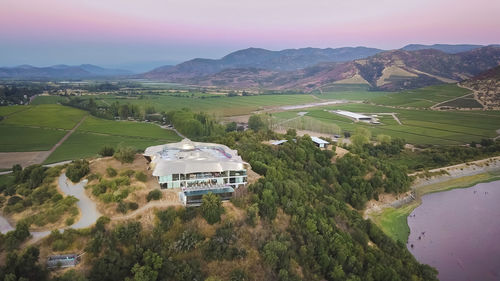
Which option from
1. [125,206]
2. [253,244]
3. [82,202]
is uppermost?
[125,206]

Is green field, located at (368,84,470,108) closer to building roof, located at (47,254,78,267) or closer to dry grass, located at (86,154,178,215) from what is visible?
dry grass, located at (86,154,178,215)

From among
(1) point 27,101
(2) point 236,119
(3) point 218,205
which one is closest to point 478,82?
(2) point 236,119

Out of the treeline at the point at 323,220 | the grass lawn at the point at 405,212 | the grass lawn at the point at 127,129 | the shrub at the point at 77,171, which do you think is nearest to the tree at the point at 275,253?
the treeline at the point at 323,220

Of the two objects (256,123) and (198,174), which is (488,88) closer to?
(256,123)

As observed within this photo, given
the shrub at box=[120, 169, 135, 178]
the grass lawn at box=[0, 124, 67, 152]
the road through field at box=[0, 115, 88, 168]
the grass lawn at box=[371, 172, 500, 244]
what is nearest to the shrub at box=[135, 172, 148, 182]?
the shrub at box=[120, 169, 135, 178]

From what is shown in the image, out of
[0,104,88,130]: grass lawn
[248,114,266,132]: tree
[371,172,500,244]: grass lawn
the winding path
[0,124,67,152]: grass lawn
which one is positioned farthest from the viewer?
[248,114,266,132]: tree

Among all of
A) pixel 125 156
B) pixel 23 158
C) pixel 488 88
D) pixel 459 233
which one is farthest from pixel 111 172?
pixel 488 88
